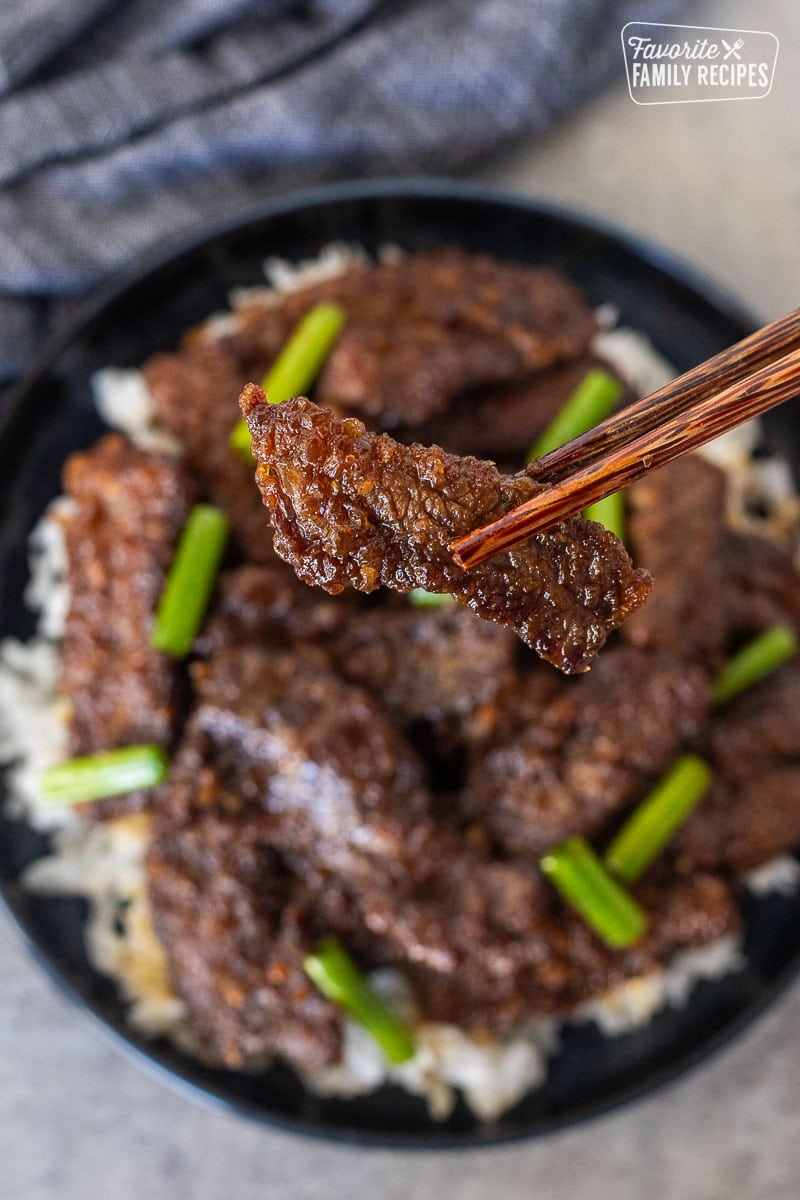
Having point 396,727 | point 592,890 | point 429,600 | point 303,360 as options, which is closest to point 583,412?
point 429,600

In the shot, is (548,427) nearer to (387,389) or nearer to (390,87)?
(387,389)

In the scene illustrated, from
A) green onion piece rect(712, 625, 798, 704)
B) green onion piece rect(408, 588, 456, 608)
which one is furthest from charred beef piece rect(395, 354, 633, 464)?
green onion piece rect(712, 625, 798, 704)

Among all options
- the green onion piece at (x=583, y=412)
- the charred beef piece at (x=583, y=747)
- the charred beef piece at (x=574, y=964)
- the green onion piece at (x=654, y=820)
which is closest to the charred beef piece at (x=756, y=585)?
the charred beef piece at (x=583, y=747)

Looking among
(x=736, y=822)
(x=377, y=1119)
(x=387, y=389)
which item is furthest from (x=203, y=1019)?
(x=387, y=389)

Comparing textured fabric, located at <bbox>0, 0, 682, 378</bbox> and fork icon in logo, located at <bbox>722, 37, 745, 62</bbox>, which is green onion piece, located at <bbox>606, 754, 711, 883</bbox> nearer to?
fork icon in logo, located at <bbox>722, 37, 745, 62</bbox>

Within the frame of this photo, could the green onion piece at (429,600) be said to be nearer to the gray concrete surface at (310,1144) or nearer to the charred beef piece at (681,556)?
the charred beef piece at (681,556)
